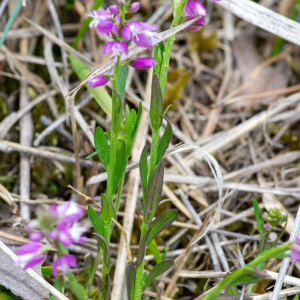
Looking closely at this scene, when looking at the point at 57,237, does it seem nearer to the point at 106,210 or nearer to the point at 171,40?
the point at 106,210

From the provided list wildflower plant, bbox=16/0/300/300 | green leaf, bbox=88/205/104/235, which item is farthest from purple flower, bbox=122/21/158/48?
green leaf, bbox=88/205/104/235

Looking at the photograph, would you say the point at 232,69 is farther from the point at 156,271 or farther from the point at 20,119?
the point at 156,271

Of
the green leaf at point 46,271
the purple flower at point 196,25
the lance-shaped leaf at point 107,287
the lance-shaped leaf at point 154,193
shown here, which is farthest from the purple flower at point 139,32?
the green leaf at point 46,271

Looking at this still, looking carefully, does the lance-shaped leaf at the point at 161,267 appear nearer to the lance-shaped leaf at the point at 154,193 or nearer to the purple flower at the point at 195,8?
the lance-shaped leaf at the point at 154,193

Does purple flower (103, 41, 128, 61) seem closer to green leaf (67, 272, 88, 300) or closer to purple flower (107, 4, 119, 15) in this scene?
purple flower (107, 4, 119, 15)

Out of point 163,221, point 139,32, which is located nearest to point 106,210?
point 163,221

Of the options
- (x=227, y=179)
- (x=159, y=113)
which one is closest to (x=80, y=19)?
(x=227, y=179)
